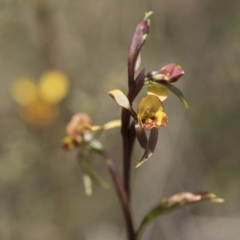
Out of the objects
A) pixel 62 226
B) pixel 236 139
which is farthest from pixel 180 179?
pixel 62 226

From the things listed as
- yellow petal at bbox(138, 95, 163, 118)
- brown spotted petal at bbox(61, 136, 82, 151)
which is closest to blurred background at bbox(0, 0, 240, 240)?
brown spotted petal at bbox(61, 136, 82, 151)

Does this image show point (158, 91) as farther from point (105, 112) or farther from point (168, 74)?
point (105, 112)

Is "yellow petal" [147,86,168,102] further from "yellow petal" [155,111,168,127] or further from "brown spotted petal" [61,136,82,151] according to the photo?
"brown spotted petal" [61,136,82,151]

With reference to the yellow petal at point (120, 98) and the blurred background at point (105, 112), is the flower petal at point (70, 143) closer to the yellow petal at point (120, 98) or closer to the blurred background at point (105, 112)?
the yellow petal at point (120, 98)

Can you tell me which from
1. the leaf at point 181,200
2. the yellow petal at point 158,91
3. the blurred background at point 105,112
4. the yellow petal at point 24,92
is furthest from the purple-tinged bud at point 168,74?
the yellow petal at point 24,92

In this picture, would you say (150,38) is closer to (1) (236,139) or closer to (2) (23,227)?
(1) (236,139)

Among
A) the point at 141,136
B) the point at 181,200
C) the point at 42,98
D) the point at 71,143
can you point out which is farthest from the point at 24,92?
the point at 141,136
